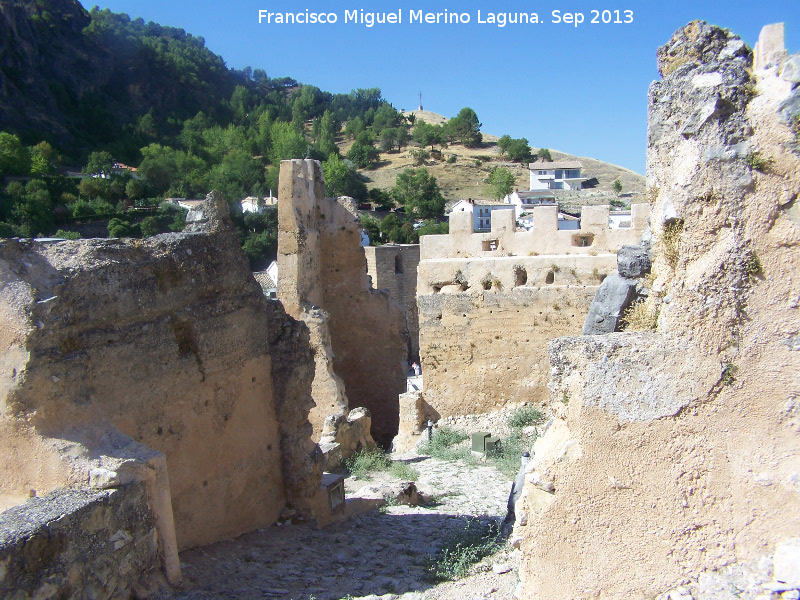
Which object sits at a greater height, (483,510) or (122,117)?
(122,117)

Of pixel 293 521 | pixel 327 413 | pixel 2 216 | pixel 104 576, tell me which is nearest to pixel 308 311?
pixel 327 413

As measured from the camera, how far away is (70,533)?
402 cm

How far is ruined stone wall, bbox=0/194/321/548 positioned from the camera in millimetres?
4531

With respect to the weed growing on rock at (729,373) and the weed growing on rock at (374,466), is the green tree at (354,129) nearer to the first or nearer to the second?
the weed growing on rock at (374,466)

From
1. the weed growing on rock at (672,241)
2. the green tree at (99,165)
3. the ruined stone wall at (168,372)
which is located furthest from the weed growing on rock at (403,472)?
the green tree at (99,165)

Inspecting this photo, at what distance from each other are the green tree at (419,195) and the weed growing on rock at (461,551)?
4743 cm

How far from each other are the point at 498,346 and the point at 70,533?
350 inches

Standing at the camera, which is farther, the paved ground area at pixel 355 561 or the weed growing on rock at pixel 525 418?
the weed growing on rock at pixel 525 418

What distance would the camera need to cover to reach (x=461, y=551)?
6148 millimetres

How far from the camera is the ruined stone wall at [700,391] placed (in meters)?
3.31

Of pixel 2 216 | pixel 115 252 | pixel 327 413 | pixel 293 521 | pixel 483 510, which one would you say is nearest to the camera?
pixel 115 252

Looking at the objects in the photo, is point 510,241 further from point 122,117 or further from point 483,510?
point 122,117

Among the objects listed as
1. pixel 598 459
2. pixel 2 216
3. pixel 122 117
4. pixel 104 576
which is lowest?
pixel 104 576

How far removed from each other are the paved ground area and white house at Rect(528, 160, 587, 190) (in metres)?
54.0
